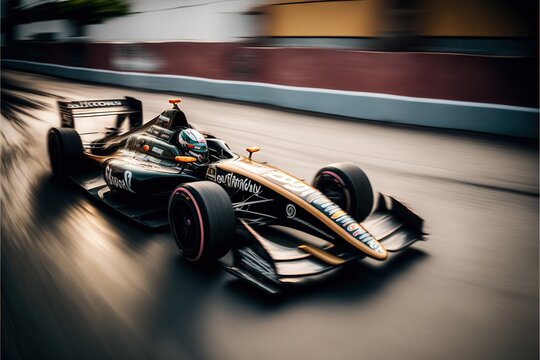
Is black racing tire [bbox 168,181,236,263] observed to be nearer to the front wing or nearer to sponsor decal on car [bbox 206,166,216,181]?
the front wing

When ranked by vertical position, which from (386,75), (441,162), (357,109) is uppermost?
(386,75)

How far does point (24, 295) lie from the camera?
3.13m

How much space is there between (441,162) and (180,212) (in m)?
4.45

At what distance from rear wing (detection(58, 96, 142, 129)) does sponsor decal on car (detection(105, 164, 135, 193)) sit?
161cm

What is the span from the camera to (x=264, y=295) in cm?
305

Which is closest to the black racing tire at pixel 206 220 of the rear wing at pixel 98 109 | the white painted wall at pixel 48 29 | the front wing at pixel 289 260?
the front wing at pixel 289 260

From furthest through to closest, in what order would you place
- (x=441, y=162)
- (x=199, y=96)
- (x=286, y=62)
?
(x=199, y=96) → (x=286, y=62) → (x=441, y=162)

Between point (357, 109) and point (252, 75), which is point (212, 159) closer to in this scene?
point (357, 109)

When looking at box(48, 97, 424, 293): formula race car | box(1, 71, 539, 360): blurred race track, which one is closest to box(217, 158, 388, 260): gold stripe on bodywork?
box(48, 97, 424, 293): formula race car

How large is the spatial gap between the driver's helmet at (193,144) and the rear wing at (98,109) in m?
2.09

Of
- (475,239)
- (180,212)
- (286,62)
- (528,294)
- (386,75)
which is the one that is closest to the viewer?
(528,294)

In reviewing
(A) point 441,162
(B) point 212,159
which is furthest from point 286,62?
(B) point 212,159

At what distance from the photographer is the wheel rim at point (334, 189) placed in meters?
3.86

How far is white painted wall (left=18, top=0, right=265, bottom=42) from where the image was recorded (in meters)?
18.0
